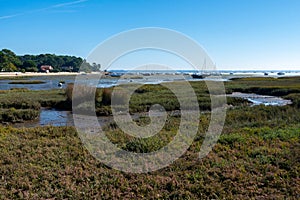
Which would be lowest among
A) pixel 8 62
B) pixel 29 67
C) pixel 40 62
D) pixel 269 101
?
pixel 269 101

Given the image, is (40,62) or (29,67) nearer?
(29,67)

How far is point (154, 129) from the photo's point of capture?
1353 cm

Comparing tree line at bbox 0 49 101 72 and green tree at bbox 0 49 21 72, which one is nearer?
green tree at bbox 0 49 21 72

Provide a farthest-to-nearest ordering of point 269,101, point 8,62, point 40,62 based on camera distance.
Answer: point 40,62
point 8,62
point 269,101

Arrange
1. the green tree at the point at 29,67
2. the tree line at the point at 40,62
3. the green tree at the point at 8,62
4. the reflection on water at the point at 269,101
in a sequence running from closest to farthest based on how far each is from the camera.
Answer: the reflection on water at the point at 269,101
the green tree at the point at 8,62
the tree line at the point at 40,62
the green tree at the point at 29,67

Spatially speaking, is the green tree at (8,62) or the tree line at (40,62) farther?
the tree line at (40,62)

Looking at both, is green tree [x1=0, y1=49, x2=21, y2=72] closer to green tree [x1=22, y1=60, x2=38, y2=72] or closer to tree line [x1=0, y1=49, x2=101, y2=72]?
tree line [x1=0, y1=49, x2=101, y2=72]

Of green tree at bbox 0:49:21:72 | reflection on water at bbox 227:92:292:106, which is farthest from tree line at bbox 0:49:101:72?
reflection on water at bbox 227:92:292:106

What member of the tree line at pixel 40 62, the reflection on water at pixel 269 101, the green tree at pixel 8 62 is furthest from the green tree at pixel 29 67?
the reflection on water at pixel 269 101

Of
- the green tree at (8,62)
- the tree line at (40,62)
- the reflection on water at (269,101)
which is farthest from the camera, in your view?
the tree line at (40,62)

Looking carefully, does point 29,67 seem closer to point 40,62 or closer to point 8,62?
point 8,62

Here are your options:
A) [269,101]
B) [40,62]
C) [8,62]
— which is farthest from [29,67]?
[269,101]

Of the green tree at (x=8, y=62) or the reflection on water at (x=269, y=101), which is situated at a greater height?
the green tree at (x=8, y=62)

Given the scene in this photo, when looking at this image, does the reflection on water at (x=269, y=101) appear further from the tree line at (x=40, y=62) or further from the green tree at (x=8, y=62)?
the tree line at (x=40, y=62)
